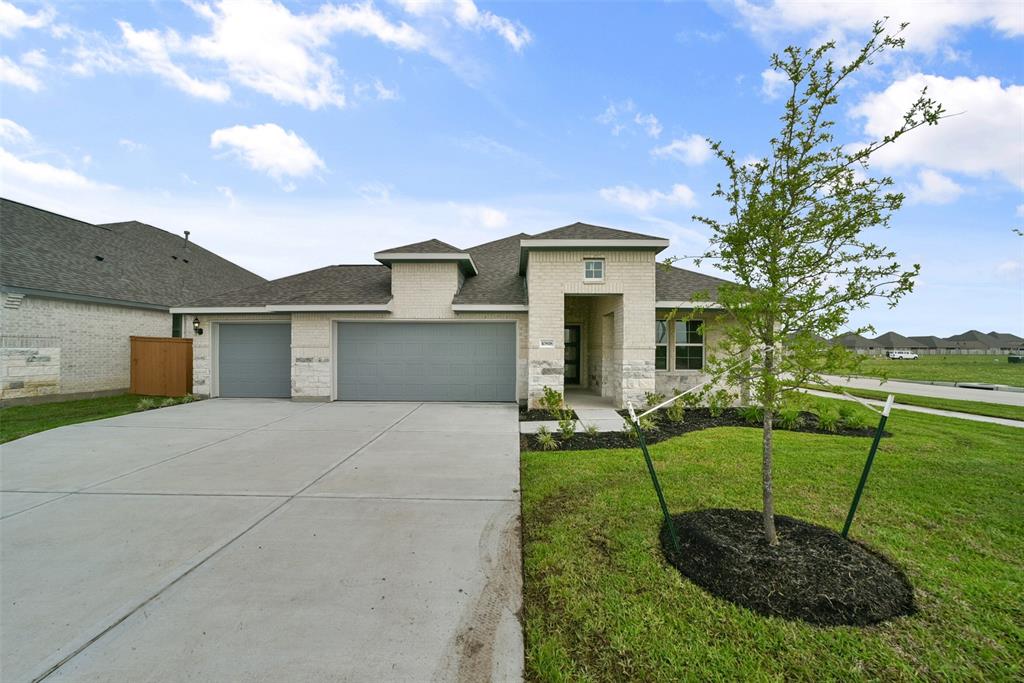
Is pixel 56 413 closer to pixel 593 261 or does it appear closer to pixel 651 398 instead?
pixel 593 261

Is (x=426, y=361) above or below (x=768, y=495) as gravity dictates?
above

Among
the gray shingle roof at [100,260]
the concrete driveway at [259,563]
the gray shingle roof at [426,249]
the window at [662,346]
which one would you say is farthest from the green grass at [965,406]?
the gray shingle roof at [100,260]

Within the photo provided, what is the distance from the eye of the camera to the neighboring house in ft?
35.5

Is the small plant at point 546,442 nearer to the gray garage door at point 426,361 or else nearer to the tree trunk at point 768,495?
the tree trunk at point 768,495

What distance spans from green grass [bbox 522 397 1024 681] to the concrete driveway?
1.27 ft

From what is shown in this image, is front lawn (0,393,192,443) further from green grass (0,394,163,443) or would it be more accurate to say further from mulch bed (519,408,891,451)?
mulch bed (519,408,891,451)

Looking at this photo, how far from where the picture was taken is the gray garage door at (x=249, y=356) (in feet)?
39.4

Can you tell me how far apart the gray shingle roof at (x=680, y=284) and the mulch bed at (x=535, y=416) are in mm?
4611

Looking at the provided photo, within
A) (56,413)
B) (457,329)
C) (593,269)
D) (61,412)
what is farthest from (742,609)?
(61,412)

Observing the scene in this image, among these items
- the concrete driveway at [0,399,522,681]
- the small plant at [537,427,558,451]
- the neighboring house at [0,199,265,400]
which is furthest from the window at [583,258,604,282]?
the neighboring house at [0,199,265,400]

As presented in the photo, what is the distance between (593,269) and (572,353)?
5.51 m

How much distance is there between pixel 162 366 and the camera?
1266cm

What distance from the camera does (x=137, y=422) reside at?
838 cm

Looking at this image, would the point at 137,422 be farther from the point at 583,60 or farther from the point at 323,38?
the point at 583,60
